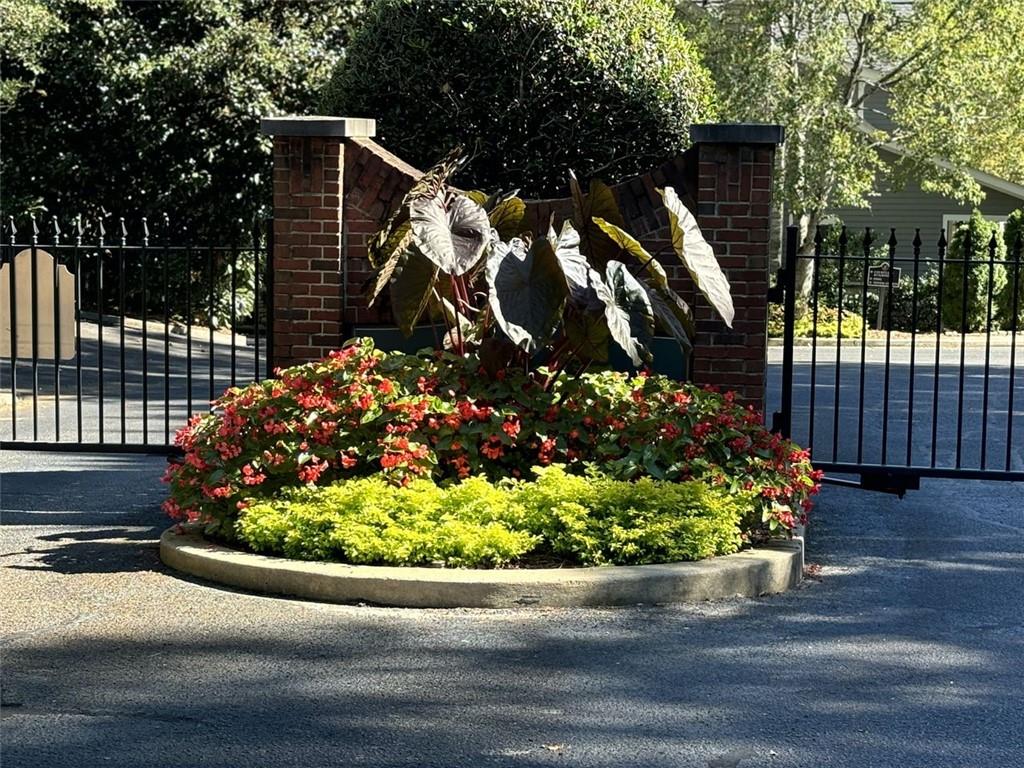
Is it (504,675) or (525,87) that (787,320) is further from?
(504,675)

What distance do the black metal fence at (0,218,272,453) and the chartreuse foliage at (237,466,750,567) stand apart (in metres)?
1.48

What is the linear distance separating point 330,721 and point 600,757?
3.19 feet

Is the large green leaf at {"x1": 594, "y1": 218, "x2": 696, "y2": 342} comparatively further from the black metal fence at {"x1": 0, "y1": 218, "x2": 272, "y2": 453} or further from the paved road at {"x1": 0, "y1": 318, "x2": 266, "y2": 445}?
the paved road at {"x1": 0, "y1": 318, "x2": 266, "y2": 445}

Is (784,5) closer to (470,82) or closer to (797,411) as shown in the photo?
(797,411)

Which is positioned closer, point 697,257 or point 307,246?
point 697,257

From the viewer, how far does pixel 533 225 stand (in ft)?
30.0

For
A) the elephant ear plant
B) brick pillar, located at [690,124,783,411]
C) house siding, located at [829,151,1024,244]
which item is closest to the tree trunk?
house siding, located at [829,151,1024,244]

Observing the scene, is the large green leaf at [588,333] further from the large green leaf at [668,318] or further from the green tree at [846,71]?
the green tree at [846,71]

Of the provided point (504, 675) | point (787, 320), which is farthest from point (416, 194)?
point (504, 675)

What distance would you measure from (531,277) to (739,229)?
1.80m

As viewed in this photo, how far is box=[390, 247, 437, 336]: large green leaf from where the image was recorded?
26.3 feet

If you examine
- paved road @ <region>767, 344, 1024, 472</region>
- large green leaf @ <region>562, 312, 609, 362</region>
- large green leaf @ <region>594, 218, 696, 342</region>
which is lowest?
paved road @ <region>767, 344, 1024, 472</region>

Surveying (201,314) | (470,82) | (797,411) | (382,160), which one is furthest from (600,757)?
(201,314)

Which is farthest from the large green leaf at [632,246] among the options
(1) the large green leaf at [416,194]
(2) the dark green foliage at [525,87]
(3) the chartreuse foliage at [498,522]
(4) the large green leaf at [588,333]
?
(2) the dark green foliage at [525,87]
